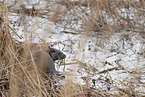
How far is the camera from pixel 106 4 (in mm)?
3668

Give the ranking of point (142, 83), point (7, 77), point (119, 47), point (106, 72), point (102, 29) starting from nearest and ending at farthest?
point (7, 77) < point (142, 83) < point (106, 72) < point (119, 47) < point (102, 29)

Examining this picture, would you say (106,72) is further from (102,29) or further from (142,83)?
(102,29)

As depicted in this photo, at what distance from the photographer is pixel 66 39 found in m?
3.31

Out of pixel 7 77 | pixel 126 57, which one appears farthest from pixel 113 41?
pixel 7 77

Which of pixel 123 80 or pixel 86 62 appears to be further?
pixel 86 62

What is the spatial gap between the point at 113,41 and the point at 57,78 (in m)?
1.29

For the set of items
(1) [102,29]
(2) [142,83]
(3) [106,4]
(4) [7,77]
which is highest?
(3) [106,4]

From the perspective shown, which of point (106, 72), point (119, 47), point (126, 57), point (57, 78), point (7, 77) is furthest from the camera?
point (119, 47)

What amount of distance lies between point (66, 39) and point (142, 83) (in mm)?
1246

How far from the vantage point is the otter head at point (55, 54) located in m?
2.73

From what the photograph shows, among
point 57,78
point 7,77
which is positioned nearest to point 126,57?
Answer: point 57,78

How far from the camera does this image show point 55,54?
9.02 ft

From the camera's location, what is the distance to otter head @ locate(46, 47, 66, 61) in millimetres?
2727

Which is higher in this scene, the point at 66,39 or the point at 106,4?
the point at 106,4
